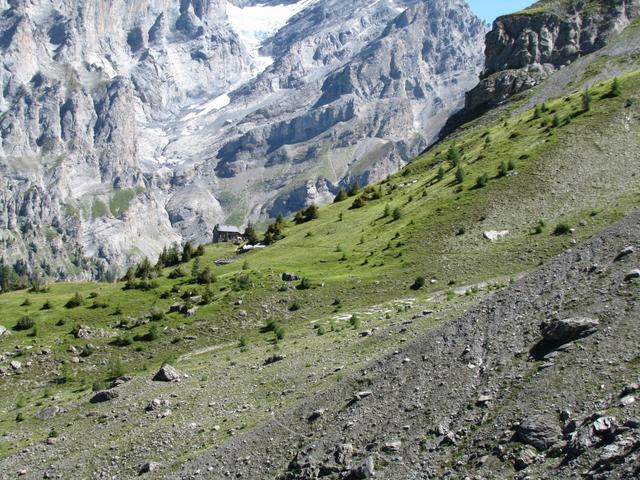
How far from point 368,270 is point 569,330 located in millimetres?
45973

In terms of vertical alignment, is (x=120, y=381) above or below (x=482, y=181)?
below

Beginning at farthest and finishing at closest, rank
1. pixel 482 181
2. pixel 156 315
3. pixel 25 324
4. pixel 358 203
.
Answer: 1. pixel 358 203
2. pixel 482 181
3. pixel 25 324
4. pixel 156 315

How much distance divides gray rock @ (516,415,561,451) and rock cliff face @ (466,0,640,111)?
150 meters

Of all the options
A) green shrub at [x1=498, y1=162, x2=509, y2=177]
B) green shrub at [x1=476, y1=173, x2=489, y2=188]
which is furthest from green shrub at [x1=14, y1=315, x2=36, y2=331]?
green shrub at [x1=498, y1=162, x2=509, y2=177]

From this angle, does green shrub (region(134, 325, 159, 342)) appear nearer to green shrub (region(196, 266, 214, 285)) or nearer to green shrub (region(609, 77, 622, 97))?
green shrub (region(196, 266, 214, 285))

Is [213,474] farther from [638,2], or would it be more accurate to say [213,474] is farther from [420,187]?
[638,2]

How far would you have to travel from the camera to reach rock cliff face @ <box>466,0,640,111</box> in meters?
164

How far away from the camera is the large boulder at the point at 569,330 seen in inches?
926

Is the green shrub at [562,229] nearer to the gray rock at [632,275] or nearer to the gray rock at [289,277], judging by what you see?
the gray rock at [289,277]

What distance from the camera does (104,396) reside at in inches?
1622

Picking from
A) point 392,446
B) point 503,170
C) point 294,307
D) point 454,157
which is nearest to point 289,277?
point 294,307

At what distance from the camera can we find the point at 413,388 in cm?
2555

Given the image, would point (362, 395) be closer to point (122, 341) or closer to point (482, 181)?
point (122, 341)

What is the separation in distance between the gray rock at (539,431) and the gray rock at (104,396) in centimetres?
A: 2820
